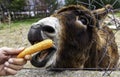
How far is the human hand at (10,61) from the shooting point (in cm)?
256

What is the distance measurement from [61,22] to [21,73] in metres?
0.64

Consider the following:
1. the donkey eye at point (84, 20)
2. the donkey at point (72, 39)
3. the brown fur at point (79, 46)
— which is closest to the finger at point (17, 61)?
the donkey at point (72, 39)

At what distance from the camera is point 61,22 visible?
12.1 ft

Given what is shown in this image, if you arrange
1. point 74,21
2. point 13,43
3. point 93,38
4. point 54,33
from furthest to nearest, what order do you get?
point 13,43 < point 93,38 < point 74,21 < point 54,33

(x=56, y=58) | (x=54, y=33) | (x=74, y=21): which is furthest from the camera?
(x=74, y=21)

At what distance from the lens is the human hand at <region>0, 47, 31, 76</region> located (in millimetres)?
2557

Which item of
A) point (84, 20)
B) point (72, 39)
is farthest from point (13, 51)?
point (84, 20)

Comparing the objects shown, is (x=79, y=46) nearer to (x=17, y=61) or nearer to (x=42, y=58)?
(x=42, y=58)

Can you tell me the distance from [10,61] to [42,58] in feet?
2.59

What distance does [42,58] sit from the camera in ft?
10.9

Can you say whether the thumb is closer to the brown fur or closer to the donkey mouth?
the donkey mouth

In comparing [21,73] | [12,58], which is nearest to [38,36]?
[21,73]

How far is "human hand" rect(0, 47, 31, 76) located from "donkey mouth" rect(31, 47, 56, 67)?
458 mm

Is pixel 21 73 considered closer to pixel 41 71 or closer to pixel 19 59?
pixel 41 71
